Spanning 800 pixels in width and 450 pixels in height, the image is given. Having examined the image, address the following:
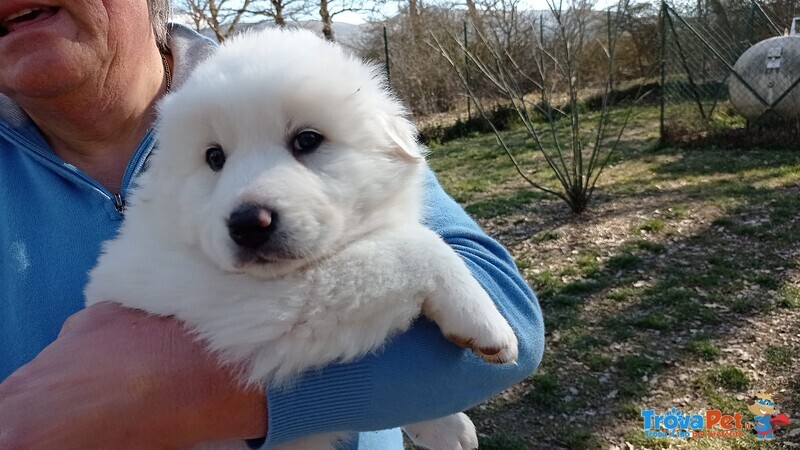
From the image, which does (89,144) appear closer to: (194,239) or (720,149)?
(194,239)

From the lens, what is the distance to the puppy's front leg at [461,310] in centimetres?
138

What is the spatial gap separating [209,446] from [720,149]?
9.74 m

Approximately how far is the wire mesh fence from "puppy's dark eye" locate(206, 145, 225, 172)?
31.4ft

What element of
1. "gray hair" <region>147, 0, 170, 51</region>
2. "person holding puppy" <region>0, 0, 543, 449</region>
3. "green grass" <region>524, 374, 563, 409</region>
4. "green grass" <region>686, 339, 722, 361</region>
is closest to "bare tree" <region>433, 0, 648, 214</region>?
"green grass" <region>686, 339, 722, 361</region>

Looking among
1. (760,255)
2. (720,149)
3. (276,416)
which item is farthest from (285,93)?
(720,149)

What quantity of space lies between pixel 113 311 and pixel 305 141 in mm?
599

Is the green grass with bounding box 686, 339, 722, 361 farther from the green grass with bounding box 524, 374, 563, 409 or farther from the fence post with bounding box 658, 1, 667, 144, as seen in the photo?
the fence post with bounding box 658, 1, 667, 144

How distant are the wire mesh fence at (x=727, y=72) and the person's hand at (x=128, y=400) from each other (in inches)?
386

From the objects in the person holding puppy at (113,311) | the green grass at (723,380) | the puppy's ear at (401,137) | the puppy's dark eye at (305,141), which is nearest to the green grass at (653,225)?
the green grass at (723,380)

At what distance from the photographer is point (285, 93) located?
1547 millimetres

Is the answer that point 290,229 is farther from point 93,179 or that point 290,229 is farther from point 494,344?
point 93,179

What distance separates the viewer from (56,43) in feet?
5.85

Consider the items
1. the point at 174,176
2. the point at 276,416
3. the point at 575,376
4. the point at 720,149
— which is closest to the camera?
the point at 276,416

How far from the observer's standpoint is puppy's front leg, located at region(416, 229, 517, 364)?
1385 mm
